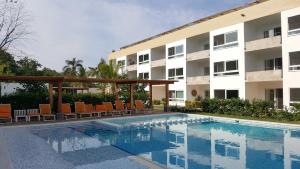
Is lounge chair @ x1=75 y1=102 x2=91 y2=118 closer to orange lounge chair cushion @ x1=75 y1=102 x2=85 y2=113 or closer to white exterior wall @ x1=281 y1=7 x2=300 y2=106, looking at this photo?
orange lounge chair cushion @ x1=75 y1=102 x2=85 y2=113

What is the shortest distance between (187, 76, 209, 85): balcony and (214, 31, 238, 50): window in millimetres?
3624

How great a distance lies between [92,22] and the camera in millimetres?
26547

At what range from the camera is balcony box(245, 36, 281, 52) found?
24594 millimetres

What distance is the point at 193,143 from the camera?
14469 millimetres

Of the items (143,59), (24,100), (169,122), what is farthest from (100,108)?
(143,59)

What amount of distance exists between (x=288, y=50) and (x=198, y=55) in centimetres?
1195

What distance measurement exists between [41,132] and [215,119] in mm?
12599

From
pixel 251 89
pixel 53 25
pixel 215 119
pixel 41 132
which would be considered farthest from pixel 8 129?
pixel 251 89

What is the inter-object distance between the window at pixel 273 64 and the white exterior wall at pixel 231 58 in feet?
7.18

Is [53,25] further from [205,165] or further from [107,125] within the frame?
[205,165]

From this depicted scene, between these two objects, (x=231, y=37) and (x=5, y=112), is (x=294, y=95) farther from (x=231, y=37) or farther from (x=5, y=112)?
(x=5, y=112)

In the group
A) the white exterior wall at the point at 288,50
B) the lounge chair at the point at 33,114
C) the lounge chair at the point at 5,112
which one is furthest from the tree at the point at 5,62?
the white exterior wall at the point at 288,50

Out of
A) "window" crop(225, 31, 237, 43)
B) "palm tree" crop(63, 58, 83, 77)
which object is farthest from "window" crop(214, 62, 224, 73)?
"palm tree" crop(63, 58, 83, 77)

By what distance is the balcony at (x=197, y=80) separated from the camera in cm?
3297
